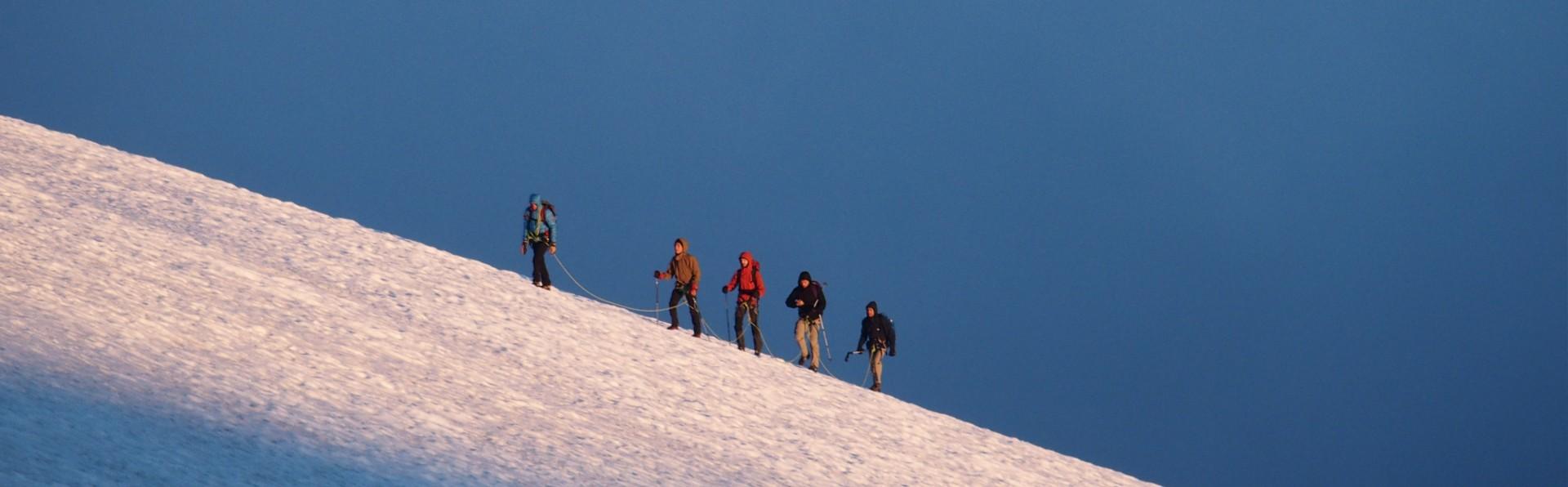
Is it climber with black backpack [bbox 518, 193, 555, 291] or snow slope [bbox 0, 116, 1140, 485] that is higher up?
climber with black backpack [bbox 518, 193, 555, 291]

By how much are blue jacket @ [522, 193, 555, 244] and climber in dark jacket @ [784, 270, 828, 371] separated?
3684 millimetres

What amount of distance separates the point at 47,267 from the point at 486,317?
5055 millimetres

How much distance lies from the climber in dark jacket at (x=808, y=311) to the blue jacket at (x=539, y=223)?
145 inches

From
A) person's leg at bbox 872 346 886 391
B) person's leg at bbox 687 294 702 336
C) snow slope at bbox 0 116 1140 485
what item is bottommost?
snow slope at bbox 0 116 1140 485

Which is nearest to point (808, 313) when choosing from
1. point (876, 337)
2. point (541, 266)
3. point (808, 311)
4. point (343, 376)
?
point (808, 311)

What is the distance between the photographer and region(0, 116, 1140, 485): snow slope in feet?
32.2

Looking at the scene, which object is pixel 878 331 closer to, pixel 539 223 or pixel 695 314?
pixel 695 314

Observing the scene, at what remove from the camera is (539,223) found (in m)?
20.3

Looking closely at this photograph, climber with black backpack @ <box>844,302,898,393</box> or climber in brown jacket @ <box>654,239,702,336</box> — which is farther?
climber with black backpack @ <box>844,302,898,393</box>

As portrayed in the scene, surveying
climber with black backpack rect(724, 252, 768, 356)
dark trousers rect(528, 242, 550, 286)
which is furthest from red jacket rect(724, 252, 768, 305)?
dark trousers rect(528, 242, 550, 286)

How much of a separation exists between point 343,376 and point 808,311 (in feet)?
32.3

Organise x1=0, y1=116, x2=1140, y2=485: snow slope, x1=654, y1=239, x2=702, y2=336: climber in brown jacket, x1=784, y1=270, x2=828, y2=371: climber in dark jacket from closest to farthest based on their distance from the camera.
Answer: x1=0, y1=116, x2=1140, y2=485: snow slope
x1=654, y1=239, x2=702, y2=336: climber in brown jacket
x1=784, y1=270, x2=828, y2=371: climber in dark jacket

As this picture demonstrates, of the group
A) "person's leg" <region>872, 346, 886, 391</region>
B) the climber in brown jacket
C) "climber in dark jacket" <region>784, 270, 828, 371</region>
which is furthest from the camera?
"person's leg" <region>872, 346, 886, 391</region>

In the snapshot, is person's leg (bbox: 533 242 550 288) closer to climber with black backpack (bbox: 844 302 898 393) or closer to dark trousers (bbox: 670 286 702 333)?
dark trousers (bbox: 670 286 702 333)
